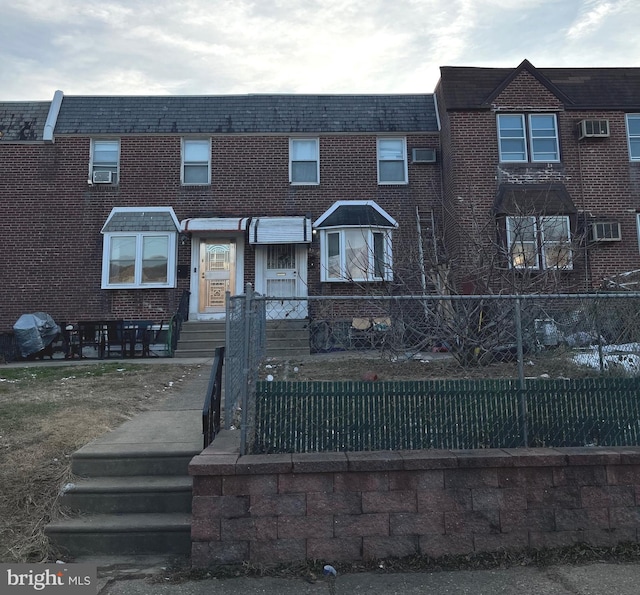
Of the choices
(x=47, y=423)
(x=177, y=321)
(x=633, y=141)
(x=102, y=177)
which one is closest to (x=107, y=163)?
(x=102, y=177)

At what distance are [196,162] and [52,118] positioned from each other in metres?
4.32

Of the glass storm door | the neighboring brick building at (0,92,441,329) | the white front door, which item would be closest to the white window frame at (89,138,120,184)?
the neighboring brick building at (0,92,441,329)

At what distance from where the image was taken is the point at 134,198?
522 inches

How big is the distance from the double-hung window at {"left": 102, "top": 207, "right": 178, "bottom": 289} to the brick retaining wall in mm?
10230

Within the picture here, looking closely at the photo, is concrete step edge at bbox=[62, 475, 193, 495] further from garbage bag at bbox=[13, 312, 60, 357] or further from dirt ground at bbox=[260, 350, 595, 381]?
garbage bag at bbox=[13, 312, 60, 357]

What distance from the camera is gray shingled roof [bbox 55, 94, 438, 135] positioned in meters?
13.6

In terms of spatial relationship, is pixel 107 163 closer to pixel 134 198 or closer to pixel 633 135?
pixel 134 198

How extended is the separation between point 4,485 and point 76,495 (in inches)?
25.8

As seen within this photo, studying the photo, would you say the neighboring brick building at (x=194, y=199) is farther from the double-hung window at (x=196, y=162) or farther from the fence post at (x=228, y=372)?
the fence post at (x=228, y=372)

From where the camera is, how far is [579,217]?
12.6m

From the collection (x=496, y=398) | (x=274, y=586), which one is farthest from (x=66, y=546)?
(x=496, y=398)

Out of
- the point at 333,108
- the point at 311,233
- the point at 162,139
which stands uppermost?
the point at 333,108

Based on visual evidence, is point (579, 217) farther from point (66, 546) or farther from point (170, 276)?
point (66, 546)

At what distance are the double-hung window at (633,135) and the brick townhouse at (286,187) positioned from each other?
44mm
